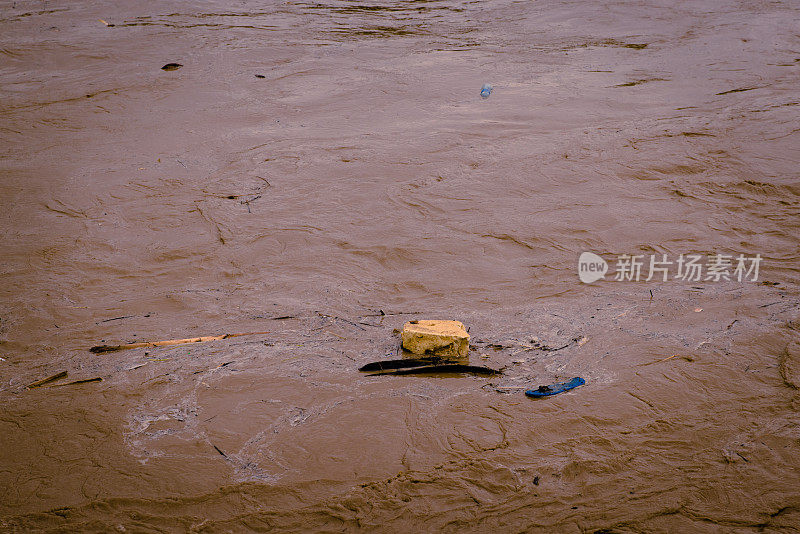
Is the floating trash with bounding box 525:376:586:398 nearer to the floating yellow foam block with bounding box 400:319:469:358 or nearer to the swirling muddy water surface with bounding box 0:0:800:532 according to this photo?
the swirling muddy water surface with bounding box 0:0:800:532

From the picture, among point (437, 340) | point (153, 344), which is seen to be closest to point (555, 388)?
point (437, 340)

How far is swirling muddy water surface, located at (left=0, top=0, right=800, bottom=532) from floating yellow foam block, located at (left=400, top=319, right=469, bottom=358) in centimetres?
15

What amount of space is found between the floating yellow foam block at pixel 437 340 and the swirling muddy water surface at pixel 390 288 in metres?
0.15

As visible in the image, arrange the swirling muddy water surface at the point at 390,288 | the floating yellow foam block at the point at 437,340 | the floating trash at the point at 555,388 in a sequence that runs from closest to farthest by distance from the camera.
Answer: the swirling muddy water surface at the point at 390,288 < the floating trash at the point at 555,388 < the floating yellow foam block at the point at 437,340

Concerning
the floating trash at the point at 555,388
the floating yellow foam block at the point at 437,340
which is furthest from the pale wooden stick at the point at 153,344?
the floating trash at the point at 555,388

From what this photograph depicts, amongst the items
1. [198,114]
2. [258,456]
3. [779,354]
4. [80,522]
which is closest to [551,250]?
[779,354]

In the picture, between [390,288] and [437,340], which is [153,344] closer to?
[390,288]

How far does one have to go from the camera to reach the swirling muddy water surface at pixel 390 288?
251cm

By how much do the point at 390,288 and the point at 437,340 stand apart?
0.78m

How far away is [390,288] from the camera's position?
12.7 feet

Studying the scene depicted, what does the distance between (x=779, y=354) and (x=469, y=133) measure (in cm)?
350

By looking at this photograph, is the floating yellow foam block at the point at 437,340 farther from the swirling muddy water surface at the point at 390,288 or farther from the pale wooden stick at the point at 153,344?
the pale wooden stick at the point at 153,344

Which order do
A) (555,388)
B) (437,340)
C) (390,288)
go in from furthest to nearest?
(390,288) < (437,340) < (555,388)

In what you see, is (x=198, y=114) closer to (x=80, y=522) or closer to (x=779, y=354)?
(x=80, y=522)
